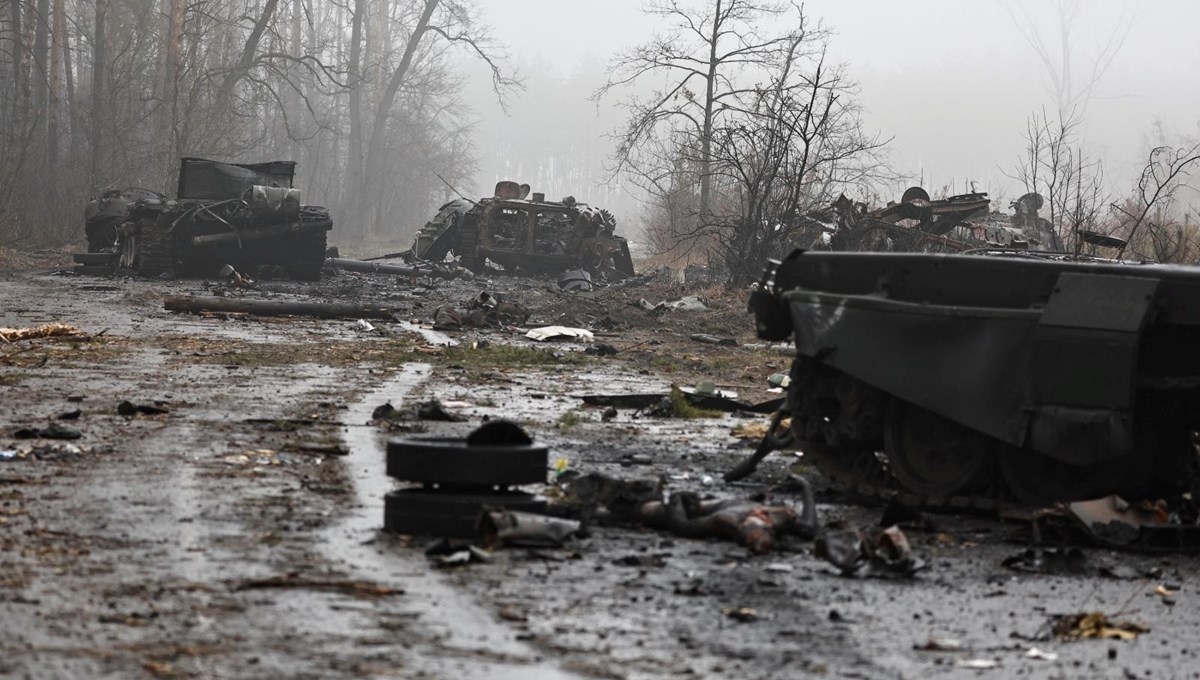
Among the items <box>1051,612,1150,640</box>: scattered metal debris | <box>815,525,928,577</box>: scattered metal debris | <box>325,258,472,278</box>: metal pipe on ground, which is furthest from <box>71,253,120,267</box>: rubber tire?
<box>1051,612,1150,640</box>: scattered metal debris

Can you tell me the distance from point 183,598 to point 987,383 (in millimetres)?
3689

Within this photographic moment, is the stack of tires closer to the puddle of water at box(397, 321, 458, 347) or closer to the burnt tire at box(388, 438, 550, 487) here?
the burnt tire at box(388, 438, 550, 487)

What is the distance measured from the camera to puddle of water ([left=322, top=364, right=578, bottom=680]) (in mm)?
4090

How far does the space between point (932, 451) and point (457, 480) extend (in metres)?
2.49

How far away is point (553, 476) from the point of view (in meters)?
7.75

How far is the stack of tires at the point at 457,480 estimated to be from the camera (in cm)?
605

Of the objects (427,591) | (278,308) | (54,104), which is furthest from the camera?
(54,104)

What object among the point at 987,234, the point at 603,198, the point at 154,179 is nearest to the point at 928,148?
the point at 603,198

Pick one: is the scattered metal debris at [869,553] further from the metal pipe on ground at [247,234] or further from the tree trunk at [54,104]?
the tree trunk at [54,104]

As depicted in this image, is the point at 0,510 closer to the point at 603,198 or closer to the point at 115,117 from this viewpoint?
the point at 115,117

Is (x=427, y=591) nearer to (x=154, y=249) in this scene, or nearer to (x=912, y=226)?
(x=912, y=226)

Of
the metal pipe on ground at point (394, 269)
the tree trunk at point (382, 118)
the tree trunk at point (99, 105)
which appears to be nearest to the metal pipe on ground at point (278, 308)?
the metal pipe on ground at point (394, 269)

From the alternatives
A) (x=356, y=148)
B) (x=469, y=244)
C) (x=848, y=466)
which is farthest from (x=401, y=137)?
(x=848, y=466)

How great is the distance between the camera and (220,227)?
93.5 feet
